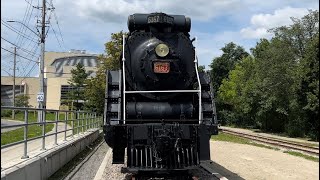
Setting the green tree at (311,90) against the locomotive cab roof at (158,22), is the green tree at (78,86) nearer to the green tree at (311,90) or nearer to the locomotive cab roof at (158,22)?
the green tree at (311,90)

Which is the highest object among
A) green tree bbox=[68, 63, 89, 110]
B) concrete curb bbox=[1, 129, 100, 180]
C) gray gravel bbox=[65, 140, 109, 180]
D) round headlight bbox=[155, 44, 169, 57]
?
green tree bbox=[68, 63, 89, 110]

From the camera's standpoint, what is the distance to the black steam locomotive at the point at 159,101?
29.9ft

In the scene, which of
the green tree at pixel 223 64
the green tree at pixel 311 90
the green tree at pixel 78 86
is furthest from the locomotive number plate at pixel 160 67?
the green tree at pixel 223 64

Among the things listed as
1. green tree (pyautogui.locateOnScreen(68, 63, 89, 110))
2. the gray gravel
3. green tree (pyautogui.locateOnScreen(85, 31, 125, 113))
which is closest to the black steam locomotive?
the gray gravel

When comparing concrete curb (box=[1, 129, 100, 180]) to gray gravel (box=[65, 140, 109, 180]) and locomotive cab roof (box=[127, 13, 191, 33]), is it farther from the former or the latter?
locomotive cab roof (box=[127, 13, 191, 33])

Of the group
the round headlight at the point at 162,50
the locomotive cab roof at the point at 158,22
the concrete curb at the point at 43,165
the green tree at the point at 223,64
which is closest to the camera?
the concrete curb at the point at 43,165

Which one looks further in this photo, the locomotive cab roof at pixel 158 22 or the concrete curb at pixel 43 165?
the locomotive cab roof at pixel 158 22

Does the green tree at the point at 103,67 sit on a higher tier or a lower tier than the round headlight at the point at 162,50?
higher

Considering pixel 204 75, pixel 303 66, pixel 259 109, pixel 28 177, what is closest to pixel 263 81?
pixel 259 109

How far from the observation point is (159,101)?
1033cm

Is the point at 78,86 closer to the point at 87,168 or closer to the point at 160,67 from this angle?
the point at 87,168

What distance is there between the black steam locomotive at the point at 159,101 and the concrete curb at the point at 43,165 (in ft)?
5.52

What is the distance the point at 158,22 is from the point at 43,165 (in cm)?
442

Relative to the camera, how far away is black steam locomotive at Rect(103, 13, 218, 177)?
359 inches
